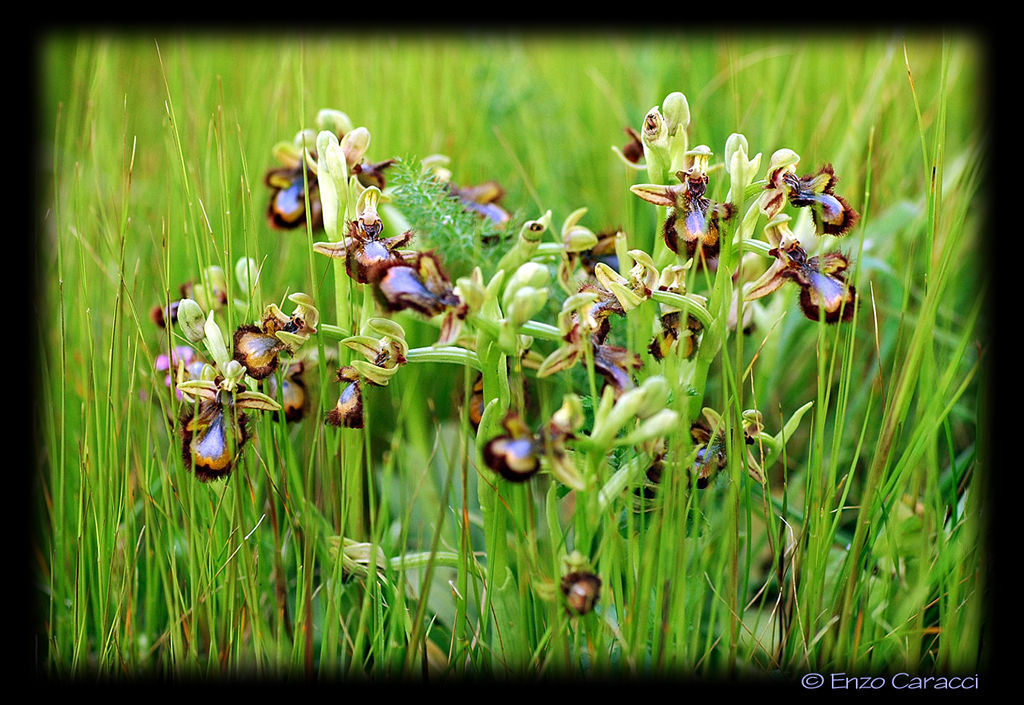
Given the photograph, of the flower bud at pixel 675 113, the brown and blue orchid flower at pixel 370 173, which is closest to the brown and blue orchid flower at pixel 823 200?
the flower bud at pixel 675 113

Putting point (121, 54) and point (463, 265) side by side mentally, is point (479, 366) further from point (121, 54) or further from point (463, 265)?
point (121, 54)

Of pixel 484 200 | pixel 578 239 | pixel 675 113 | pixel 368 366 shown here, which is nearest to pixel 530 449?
pixel 368 366

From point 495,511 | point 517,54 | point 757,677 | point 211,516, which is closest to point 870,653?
point 757,677

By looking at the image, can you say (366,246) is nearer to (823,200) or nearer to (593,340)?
(593,340)

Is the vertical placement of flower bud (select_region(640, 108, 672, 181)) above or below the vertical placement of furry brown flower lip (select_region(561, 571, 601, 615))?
above

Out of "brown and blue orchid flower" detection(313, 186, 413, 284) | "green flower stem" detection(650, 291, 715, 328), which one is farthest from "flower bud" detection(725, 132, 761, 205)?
"brown and blue orchid flower" detection(313, 186, 413, 284)

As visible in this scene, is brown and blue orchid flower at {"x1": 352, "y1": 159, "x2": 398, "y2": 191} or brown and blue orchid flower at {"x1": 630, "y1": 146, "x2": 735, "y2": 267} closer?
brown and blue orchid flower at {"x1": 630, "y1": 146, "x2": 735, "y2": 267}

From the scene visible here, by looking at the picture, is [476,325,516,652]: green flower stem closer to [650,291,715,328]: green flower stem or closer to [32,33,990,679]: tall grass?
[32,33,990,679]: tall grass
